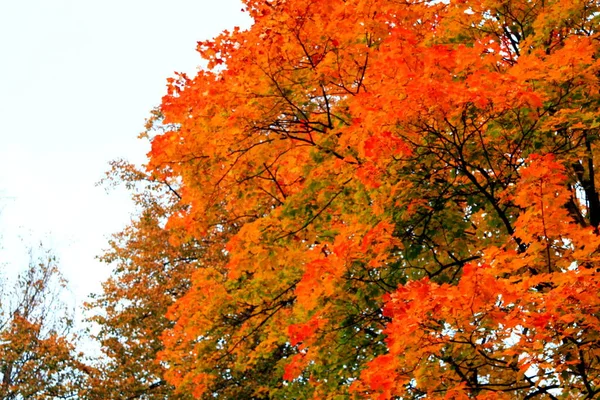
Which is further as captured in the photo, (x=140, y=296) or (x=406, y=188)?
(x=140, y=296)

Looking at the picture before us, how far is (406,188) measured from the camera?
6281mm

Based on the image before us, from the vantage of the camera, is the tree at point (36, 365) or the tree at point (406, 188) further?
the tree at point (36, 365)

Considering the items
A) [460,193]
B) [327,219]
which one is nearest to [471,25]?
Result: [460,193]

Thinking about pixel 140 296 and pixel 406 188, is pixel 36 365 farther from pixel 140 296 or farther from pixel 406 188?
pixel 406 188

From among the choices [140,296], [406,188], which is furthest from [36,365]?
[406,188]

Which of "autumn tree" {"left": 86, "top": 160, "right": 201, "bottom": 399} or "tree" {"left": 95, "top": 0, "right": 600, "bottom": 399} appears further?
"autumn tree" {"left": 86, "top": 160, "right": 201, "bottom": 399}

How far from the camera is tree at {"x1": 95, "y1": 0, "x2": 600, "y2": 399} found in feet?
16.1

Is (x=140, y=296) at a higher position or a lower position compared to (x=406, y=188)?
higher

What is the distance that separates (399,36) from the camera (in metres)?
6.75

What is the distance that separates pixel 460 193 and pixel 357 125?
1302mm

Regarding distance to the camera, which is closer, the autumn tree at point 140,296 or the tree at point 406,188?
the tree at point 406,188

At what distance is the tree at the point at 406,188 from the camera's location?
4895mm

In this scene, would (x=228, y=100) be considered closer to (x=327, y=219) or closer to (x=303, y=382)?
(x=327, y=219)

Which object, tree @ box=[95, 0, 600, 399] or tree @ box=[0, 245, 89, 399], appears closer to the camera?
tree @ box=[95, 0, 600, 399]
